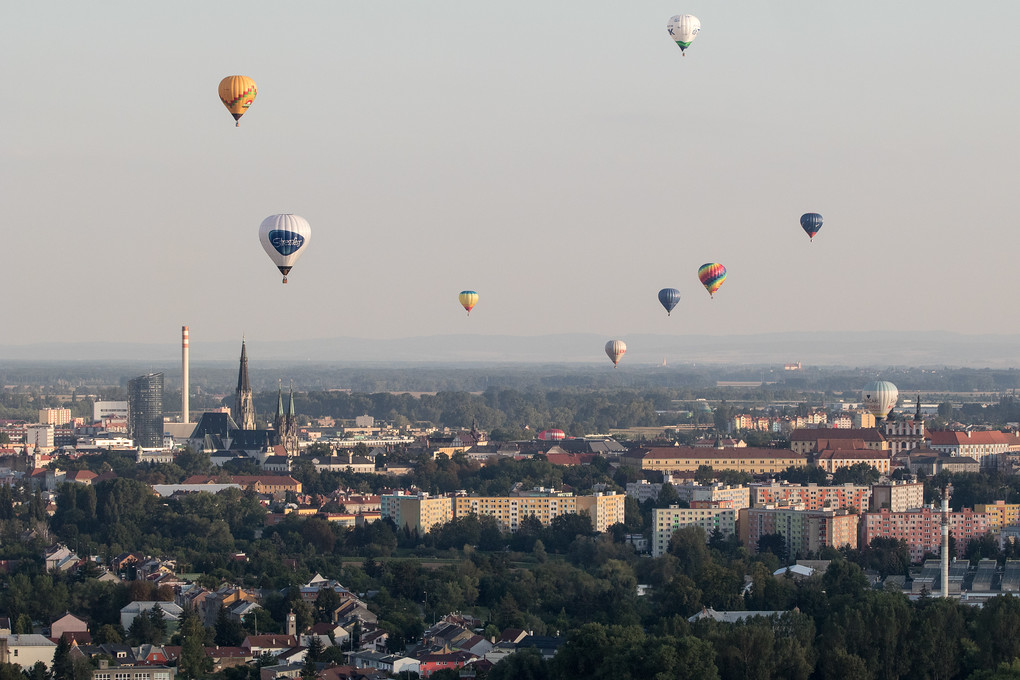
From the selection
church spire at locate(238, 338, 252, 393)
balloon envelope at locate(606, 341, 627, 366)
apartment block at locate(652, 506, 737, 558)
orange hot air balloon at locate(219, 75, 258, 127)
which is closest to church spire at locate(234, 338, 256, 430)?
church spire at locate(238, 338, 252, 393)

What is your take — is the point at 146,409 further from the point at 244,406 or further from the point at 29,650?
the point at 29,650

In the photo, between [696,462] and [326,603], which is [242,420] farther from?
[326,603]

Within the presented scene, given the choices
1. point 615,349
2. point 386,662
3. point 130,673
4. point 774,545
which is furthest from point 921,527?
point 130,673

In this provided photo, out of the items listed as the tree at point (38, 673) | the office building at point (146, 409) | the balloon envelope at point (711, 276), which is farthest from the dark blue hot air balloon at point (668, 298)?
the office building at point (146, 409)

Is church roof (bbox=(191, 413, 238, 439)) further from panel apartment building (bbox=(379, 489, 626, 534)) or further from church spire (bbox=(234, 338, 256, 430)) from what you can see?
panel apartment building (bbox=(379, 489, 626, 534))

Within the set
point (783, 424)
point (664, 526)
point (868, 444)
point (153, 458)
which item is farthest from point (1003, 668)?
point (783, 424)
